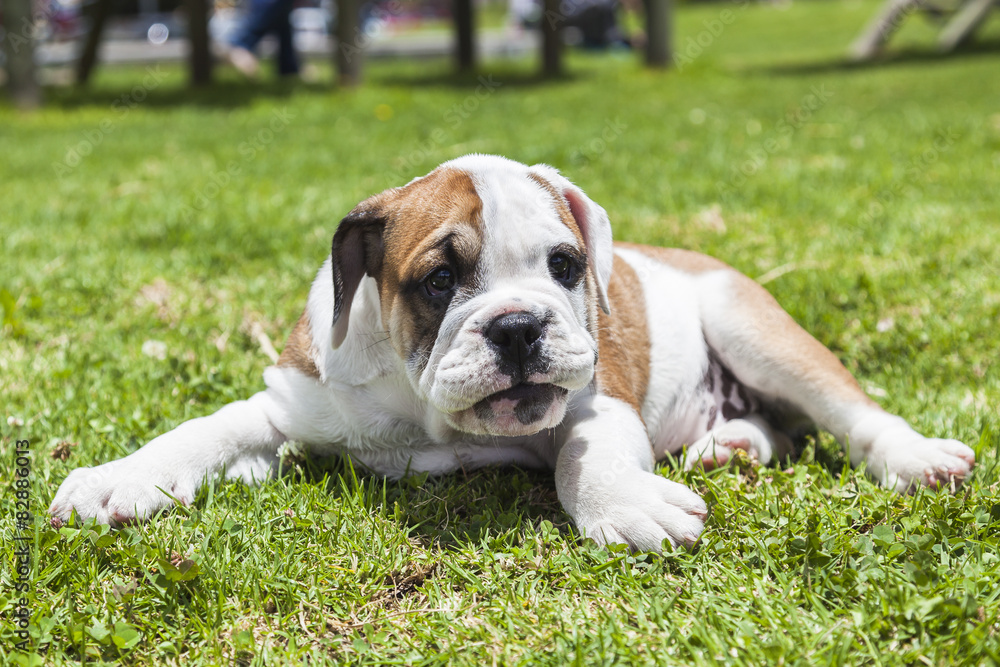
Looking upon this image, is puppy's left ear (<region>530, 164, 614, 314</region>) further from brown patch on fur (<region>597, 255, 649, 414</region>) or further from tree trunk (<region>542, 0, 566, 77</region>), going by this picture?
tree trunk (<region>542, 0, 566, 77</region>)

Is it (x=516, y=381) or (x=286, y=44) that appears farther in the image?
(x=286, y=44)

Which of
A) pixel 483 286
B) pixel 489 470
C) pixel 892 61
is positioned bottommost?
pixel 892 61

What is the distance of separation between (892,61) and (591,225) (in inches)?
717

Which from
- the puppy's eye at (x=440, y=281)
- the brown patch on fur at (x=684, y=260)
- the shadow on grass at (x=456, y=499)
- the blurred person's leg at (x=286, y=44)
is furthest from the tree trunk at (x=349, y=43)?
the puppy's eye at (x=440, y=281)

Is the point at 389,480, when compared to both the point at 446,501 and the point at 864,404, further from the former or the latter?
the point at 864,404

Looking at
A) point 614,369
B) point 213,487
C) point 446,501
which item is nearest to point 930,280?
point 614,369

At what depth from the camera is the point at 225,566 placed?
255 cm

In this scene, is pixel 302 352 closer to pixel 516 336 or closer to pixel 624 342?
pixel 516 336

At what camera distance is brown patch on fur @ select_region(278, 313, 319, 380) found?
10.8 feet

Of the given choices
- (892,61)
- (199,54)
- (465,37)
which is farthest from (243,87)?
(892,61)

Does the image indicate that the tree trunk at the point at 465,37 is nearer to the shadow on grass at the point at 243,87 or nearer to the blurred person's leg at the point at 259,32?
the shadow on grass at the point at 243,87

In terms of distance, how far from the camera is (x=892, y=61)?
61.6 feet

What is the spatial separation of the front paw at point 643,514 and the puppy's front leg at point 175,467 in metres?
1.22

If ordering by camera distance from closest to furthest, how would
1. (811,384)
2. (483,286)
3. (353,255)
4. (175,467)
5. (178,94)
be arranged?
(483,286), (175,467), (353,255), (811,384), (178,94)
